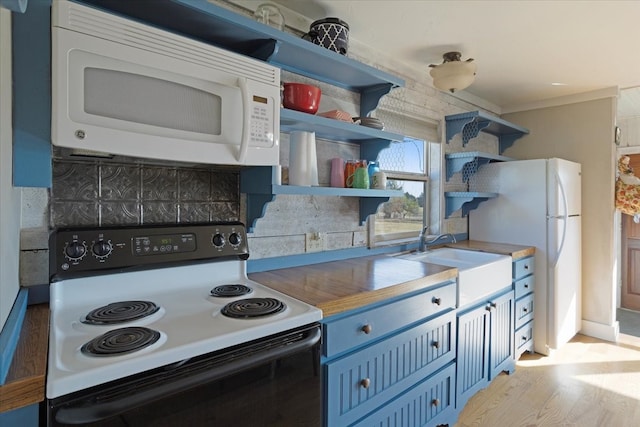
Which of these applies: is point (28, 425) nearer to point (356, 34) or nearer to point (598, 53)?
point (356, 34)

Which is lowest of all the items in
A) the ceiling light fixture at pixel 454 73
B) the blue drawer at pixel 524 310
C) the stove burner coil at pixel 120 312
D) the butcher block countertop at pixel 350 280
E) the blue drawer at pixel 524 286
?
the blue drawer at pixel 524 310

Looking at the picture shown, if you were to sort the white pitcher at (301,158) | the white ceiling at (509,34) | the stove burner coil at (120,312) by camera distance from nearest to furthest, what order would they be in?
the stove burner coil at (120,312) < the white pitcher at (301,158) < the white ceiling at (509,34)

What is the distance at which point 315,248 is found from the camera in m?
1.98

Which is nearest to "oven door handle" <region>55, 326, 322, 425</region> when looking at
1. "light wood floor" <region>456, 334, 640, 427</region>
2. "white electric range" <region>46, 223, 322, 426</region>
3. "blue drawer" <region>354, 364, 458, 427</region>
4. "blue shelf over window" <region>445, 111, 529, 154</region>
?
"white electric range" <region>46, 223, 322, 426</region>

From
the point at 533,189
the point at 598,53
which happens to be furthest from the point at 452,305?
the point at 598,53

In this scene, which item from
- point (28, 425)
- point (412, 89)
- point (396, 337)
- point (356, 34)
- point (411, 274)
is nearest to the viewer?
point (28, 425)

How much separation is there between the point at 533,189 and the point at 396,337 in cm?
208

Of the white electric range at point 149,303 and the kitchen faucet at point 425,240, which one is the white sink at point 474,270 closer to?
the kitchen faucet at point 425,240

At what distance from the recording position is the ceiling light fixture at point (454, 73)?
2.21 meters

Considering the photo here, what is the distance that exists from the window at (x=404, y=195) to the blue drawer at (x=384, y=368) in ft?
2.57

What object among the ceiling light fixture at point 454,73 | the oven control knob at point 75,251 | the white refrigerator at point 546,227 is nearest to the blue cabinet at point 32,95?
the oven control knob at point 75,251

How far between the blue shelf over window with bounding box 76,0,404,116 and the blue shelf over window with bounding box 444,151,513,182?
1154 mm

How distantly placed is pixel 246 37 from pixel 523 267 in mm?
2471

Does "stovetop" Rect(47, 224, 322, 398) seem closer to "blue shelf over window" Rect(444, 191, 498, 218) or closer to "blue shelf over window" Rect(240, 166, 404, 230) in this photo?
"blue shelf over window" Rect(240, 166, 404, 230)
